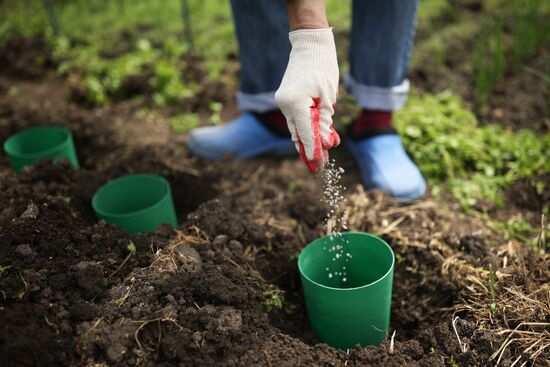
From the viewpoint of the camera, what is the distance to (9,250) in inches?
62.1

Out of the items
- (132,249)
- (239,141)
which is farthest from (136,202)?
(239,141)

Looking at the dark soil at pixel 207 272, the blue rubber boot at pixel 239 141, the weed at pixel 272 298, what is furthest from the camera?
the blue rubber boot at pixel 239 141

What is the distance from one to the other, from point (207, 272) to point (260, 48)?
45.7 inches

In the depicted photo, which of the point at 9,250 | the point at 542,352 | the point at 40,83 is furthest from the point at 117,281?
the point at 40,83

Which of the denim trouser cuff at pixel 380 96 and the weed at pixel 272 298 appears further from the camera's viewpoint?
the denim trouser cuff at pixel 380 96

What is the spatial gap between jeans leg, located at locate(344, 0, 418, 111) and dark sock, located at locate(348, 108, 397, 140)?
0.20 feet

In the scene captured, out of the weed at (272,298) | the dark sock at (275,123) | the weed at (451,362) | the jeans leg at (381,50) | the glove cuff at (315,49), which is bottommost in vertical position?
the weed at (451,362)

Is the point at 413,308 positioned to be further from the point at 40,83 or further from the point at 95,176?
the point at 40,83

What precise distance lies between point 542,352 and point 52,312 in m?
1.32

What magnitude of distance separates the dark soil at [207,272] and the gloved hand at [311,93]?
464 millimetres

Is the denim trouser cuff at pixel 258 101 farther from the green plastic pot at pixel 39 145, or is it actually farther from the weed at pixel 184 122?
the green plastic pot at pixel 39 145

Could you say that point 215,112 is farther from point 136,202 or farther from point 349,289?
point 349,289

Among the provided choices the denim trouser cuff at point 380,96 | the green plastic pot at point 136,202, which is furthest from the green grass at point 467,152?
the green plastic pot at point 136,202

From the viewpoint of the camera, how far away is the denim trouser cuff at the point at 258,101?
252 cm
